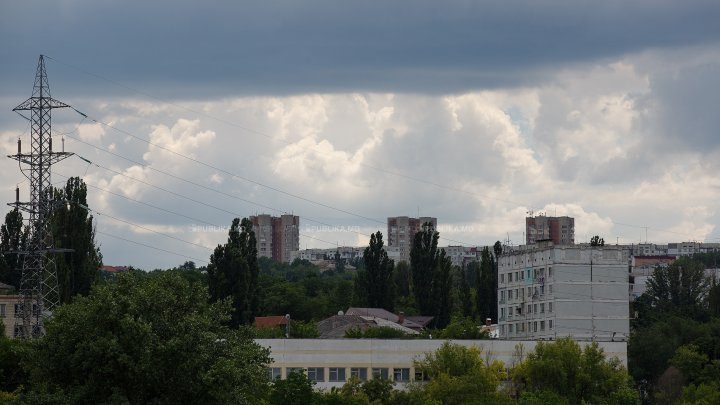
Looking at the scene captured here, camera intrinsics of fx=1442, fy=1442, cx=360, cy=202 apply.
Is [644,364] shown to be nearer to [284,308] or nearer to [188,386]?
[284,308]

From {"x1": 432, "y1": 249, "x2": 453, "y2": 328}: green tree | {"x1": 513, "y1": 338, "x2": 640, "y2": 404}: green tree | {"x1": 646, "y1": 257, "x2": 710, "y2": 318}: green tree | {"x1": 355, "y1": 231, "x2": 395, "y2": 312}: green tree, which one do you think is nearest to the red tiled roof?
{"x1": 355, "y1": 231, "x2": 395, "y2": 312}: green tree

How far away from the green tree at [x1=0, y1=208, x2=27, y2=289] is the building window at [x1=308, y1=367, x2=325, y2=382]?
43597 mm

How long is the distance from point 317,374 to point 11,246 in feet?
158

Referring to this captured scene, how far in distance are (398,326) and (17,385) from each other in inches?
2483

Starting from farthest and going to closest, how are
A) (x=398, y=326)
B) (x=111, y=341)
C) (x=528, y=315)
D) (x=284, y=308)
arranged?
(x=284, y=308) < (x=528, y=315) < (x=398, y=326) < (x=111, y=341)

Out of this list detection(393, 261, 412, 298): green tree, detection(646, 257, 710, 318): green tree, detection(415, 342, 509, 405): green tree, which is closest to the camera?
detection(415, 342, 509, 405): green tree

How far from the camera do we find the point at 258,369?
2218 inches

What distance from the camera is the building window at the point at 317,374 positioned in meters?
86.9

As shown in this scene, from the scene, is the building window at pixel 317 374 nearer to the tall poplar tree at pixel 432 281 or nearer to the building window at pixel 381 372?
the building window at pixel 381 372

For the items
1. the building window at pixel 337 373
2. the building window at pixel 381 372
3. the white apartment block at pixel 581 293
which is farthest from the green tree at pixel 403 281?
the building window at pixel 337 373

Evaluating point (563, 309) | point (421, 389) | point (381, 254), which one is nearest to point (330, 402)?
point (421, 389)

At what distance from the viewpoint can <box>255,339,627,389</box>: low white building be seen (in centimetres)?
8694

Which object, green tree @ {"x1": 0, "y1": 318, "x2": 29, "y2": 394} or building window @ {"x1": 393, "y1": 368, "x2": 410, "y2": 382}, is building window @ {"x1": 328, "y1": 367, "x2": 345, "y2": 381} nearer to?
building window @ {"x1": 393, "y1": 368, "x2": 410, "y2": 382}

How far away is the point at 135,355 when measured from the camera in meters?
52.0
